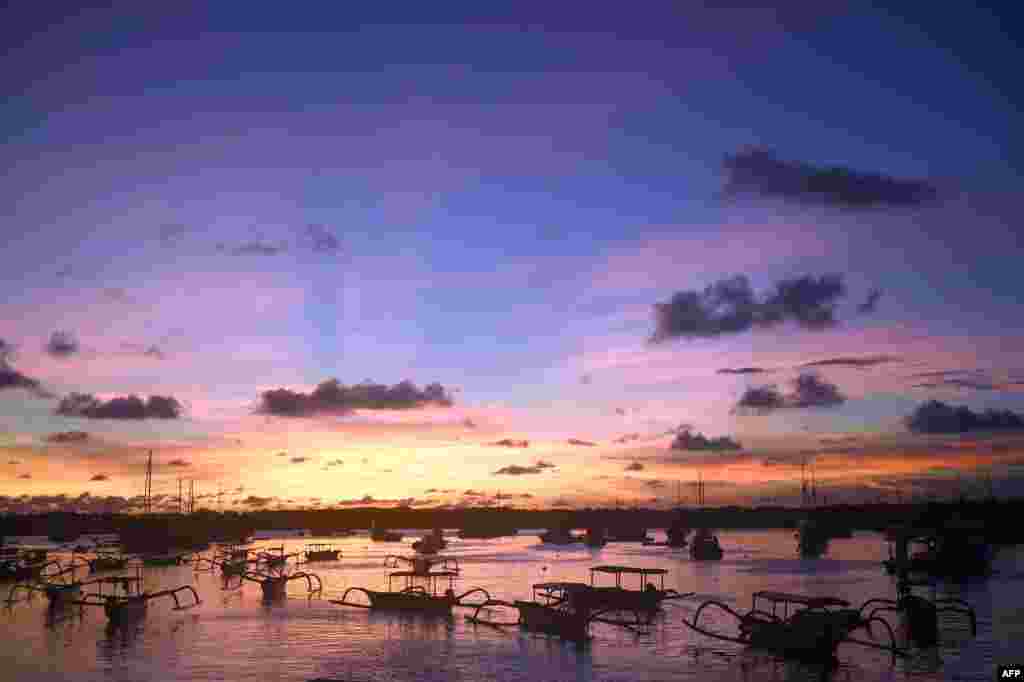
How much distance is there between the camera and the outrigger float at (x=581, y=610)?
186ft

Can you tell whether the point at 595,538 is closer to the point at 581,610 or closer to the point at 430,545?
the point at 430,545

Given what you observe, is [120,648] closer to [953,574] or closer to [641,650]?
[641,650]

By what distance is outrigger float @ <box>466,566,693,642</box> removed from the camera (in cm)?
5684

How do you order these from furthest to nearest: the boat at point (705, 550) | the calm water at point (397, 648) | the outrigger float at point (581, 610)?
the boat at point (705, 550), the outrigger float at point (581, 610), the calm water at point (397, 648)

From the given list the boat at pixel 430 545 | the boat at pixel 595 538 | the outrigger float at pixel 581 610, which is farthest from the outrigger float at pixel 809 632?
the boat at pixel 595 538

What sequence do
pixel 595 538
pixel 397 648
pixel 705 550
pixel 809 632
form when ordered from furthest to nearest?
pixel 595 538
pixel 705 550
pixel 397 648
pixel 809 632

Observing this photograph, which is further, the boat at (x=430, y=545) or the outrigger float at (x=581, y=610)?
the boat at (x=430, y=545)

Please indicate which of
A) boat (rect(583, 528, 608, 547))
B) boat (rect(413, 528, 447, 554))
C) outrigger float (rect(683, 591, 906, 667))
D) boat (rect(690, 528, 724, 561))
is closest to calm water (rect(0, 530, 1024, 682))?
outrigger float (rect(683, 591, 906, 667))

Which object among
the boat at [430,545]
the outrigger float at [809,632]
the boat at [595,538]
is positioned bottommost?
the boat at [595,538]

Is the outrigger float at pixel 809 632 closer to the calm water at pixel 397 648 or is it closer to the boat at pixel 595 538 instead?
the calm water at pixel 397 648

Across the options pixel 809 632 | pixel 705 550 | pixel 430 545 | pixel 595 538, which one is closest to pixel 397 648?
pixel 809 632

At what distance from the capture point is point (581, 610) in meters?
57.3

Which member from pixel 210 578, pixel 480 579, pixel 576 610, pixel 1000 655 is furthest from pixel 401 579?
pixel 1000 655

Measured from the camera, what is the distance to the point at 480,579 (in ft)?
344
